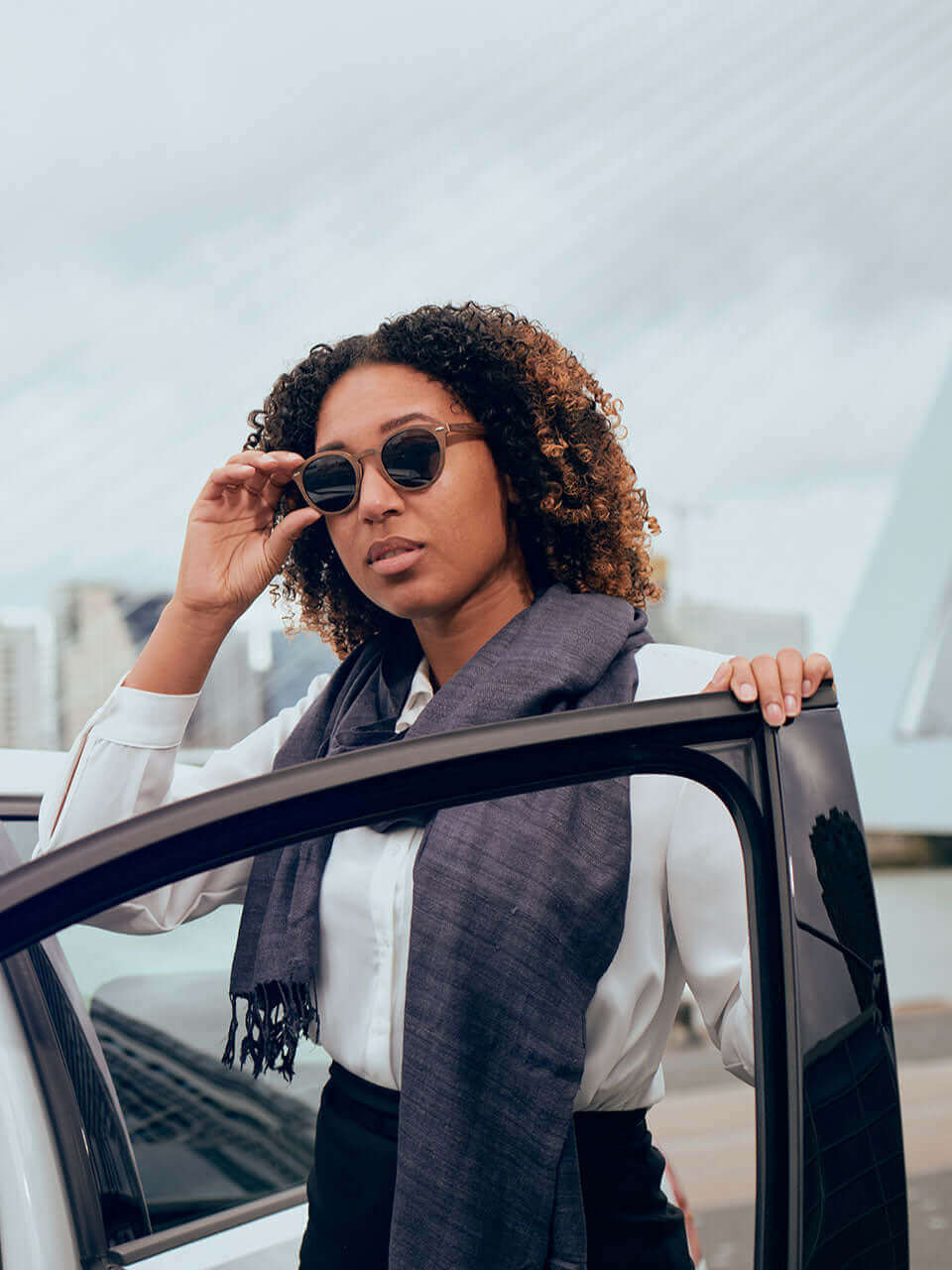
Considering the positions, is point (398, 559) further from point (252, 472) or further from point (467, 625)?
point (252, 472)

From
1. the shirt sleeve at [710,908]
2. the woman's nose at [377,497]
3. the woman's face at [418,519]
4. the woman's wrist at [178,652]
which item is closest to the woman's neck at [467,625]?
the woman's face at [418,519]

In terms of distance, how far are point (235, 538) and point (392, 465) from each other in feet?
0.89

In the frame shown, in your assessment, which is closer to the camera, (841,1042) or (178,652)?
(841,1042)

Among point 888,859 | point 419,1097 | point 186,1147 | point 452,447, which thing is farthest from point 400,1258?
point 888,859

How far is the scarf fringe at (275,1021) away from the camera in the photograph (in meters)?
1.14

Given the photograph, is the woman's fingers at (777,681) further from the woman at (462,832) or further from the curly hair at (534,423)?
the curly hair at (534,423)

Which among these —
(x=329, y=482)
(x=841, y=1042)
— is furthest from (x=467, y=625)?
(x=841, y=1042)

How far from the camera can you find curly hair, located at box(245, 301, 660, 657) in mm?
1324

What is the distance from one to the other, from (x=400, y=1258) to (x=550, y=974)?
270 mm

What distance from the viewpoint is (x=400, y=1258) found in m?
0.98

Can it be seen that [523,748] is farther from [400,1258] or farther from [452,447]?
[452,447]

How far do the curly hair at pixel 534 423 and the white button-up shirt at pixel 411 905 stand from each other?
0.22m

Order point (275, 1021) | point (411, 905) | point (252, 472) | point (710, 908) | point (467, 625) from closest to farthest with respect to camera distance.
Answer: point (710, 908), point (411, 905), point (275, 1021), point (467, 625), point (252, 472)

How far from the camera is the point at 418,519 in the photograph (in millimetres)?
1219
